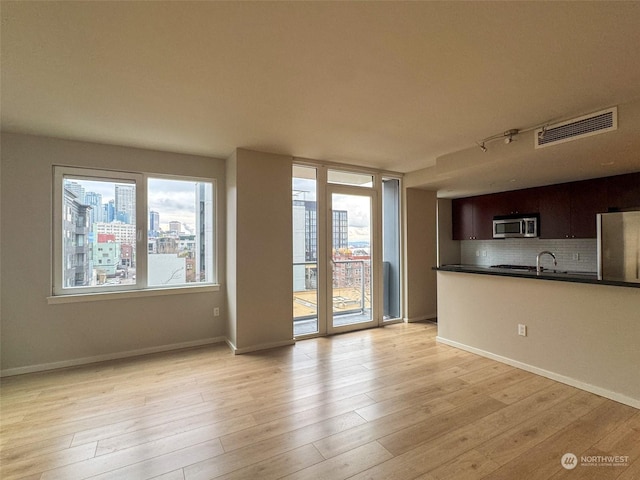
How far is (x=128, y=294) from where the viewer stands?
3578mm

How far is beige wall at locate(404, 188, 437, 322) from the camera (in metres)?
5.04

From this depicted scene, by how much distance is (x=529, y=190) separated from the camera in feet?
15.3

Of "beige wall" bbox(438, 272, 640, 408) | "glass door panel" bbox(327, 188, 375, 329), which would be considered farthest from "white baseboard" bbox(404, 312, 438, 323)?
"beige wall" bbox(438, 272, 640, 408)

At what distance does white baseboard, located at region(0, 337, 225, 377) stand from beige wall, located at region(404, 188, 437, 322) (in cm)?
316

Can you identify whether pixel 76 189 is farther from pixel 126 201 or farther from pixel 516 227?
pixel 516 227

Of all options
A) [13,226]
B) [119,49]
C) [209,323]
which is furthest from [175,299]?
[119,49]

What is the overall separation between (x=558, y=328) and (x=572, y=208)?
219cm

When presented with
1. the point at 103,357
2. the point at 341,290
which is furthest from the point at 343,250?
the point at 103,357

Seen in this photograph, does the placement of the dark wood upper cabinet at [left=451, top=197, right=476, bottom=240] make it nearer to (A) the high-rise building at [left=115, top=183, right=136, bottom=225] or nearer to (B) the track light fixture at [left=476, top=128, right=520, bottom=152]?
(B) the track light fixture at [left=476, top=128, right=520, bottom=152]

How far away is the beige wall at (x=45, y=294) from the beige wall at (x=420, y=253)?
12.2 ft

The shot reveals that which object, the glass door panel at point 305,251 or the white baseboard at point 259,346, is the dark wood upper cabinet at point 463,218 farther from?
the white baseboard at point 259,346

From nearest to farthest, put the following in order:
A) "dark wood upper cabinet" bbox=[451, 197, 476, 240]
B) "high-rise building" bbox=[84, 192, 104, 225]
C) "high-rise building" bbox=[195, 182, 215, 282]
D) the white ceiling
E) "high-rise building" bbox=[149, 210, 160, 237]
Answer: the white ceiling, "high-rise building" bbox=[84, 192, 104, 225], "high-rise building" bbox=[149, 210, 160, 237], "high-rise building" bbox=[195, 182, 215, 282], "dark wood upper cabinet" bbox=[451, 197, 476, 240]

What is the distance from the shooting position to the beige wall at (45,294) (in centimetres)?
310

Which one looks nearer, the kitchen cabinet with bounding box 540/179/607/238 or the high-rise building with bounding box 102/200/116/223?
the high-rise building with bounding box 102/200/116/223
